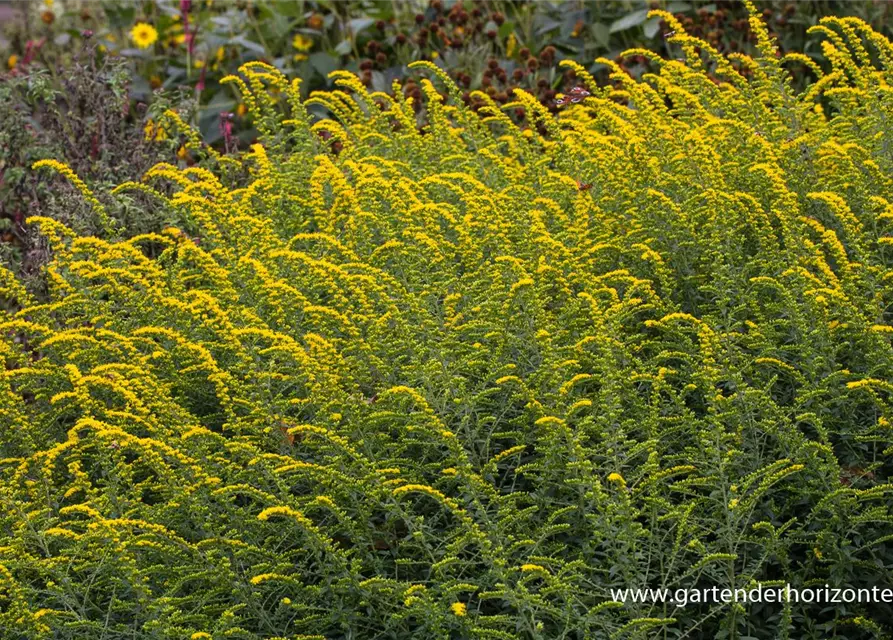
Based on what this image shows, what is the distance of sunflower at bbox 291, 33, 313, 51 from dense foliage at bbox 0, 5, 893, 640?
13.9 ft

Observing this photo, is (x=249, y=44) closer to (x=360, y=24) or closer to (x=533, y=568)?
(x=360, y=24)

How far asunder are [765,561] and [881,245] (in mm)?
999

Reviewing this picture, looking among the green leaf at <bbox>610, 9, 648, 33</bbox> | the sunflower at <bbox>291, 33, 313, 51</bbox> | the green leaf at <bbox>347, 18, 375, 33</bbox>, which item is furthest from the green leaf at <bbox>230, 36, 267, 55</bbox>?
the green leaf at <bbox>610, 9, 648, 33</bbox>

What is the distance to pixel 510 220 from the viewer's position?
12.2 ft

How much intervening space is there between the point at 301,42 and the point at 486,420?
5.38 metres

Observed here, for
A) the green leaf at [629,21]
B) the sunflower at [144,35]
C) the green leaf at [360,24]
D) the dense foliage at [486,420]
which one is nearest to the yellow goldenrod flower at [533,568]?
the dense foliage at [486,420]

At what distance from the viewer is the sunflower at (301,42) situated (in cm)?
778

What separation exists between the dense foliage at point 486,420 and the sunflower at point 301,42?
4.23 m

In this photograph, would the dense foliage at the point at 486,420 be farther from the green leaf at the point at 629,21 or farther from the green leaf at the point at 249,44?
the green leaf at the point at 249,44

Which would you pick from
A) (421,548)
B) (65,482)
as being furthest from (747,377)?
(65,482)

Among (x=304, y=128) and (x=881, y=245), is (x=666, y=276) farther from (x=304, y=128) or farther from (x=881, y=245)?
(x=304, y=128)

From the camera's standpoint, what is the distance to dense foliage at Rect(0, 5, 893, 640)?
9.08 feet

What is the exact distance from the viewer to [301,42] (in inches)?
307

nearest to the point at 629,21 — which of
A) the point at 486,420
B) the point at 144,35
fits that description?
the point at 144,35
